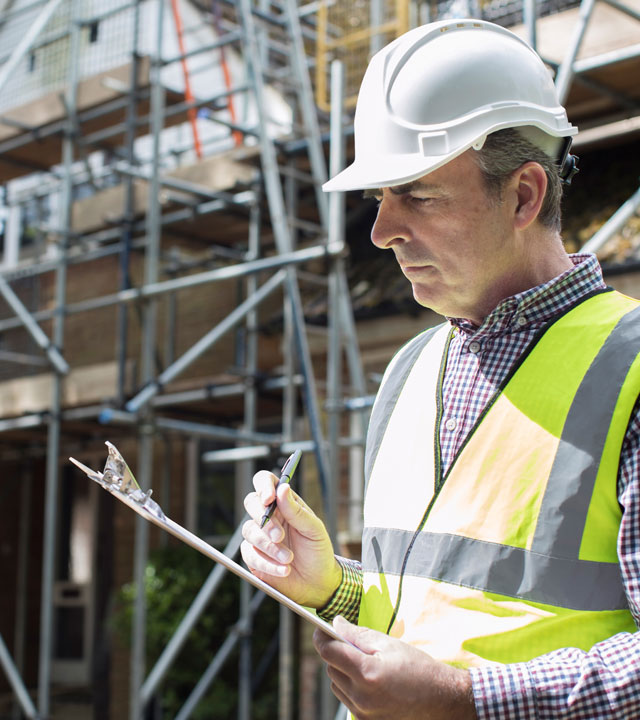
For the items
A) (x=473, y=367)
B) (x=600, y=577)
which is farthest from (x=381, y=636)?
(x=473, y=367)

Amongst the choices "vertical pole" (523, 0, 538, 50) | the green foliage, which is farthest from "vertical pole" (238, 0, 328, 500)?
the green foliage

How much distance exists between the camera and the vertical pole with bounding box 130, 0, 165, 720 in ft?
20.6

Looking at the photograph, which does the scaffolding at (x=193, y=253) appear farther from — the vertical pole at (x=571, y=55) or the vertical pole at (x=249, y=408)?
the vertical pole at (x=571, y=55)

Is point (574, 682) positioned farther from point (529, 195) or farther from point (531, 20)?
point (531, 20)

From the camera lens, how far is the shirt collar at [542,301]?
1.67 m

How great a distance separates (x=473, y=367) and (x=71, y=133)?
23.3ft

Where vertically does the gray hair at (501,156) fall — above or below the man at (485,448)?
above

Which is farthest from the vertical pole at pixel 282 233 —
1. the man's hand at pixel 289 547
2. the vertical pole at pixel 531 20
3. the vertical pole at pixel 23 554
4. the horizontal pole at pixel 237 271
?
the vertical pole at pixel 23 554

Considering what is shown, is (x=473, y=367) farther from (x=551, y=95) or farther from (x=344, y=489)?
(x=344, y=489)

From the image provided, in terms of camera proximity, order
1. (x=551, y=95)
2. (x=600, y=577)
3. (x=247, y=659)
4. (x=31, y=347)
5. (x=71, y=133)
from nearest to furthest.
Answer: (x=600, y=577)
(x=551, y=95)
(x=247, y=659)
(x=71, y=133)
(x=31, y=347)

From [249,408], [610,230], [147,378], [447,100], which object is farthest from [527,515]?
[147,378]

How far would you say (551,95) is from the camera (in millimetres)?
1729

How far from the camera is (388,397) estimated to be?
195cm

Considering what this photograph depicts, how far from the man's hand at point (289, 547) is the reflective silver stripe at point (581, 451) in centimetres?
43
